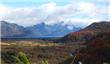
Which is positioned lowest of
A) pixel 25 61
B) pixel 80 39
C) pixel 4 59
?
pixel 80 39

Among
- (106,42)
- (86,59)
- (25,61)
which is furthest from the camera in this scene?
(106,42)

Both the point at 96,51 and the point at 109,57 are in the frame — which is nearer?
the point at 109,57

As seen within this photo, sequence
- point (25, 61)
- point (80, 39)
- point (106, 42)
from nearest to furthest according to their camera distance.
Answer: point (25, 61) < point (106, 42) < point (80, 39)

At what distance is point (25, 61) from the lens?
986 cm

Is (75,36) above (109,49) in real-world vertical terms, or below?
below

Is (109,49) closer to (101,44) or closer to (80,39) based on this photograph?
(101,44)

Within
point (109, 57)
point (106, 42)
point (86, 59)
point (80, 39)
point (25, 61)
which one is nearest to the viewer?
point (25, 61)

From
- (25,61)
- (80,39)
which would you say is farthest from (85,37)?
(25,61)

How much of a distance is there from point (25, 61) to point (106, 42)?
24.5 metres

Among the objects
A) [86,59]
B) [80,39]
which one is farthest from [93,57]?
[80,39]

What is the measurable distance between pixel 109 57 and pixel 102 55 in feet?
5.55

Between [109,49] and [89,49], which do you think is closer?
[109,49]

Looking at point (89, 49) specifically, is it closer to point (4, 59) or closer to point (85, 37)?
point (4, 59)

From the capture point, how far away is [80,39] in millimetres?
118000
